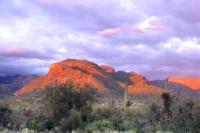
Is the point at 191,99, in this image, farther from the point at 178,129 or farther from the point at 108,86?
the point at 108,86

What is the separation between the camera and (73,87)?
29688 millimetres

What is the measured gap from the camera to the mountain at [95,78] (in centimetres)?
8456

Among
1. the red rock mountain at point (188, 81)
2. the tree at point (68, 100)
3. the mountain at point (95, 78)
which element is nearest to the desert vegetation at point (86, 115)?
the tree at point (68, 100)

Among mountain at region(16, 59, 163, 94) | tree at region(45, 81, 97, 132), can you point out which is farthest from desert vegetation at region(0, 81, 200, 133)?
mountain at region(16, 59, 163, 94)

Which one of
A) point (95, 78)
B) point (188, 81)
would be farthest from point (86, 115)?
point (188, 81)

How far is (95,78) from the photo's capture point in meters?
92.7

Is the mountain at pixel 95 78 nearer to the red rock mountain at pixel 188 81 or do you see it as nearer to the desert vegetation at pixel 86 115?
the red rock mountain at pixel 188 81

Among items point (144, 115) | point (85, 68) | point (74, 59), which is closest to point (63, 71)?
point (85, 68)

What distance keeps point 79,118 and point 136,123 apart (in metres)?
4.61

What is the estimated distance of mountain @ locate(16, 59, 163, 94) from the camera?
84.6 metres

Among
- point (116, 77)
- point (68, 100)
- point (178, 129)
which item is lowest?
point (178, 129)

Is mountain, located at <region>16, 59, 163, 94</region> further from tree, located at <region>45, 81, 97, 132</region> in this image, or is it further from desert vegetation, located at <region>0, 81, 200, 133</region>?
tree, located at <region>45, 81, 97, 132</region>

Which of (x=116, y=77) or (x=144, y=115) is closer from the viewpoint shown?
(x=144, y=115)

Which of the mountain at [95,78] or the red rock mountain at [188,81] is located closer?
the mountain at [95,78]
